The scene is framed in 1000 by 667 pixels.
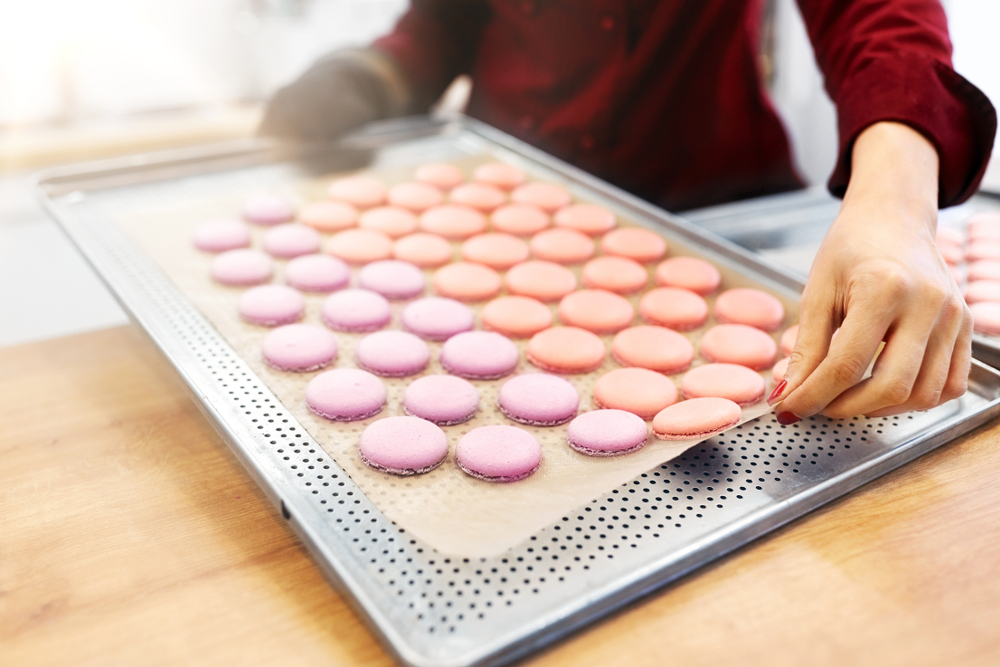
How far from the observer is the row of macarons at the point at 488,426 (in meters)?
0.97

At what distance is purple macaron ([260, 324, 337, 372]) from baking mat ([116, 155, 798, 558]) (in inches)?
0.6

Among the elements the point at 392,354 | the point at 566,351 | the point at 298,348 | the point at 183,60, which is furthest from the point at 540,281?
the point at 183,60

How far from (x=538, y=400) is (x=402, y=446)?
21cm

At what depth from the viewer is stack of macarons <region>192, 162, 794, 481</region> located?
1047mm

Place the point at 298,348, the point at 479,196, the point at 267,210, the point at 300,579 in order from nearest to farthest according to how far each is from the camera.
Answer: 1. the point at 300,579
2. the point at 298,348
3. the point at 267,210
4. the point at 479,196

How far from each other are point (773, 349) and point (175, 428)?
2.80 feet

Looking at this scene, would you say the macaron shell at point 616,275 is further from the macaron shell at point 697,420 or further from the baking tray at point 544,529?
the macaron shell at point 697,420

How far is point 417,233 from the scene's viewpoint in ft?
5.34

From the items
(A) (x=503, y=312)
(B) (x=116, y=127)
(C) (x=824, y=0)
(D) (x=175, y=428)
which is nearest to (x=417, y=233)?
(A) (x=503, y=312)

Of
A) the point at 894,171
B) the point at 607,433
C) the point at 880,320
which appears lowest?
the point at 607,433

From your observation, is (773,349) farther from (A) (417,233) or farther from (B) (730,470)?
(A) (417,233)

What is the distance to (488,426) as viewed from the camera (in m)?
1.04

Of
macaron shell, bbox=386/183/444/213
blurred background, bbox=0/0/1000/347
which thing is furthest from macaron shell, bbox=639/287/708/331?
blurred background, bbox=0/0/1000/347

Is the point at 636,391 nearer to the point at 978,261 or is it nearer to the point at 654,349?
the point at 654,349
